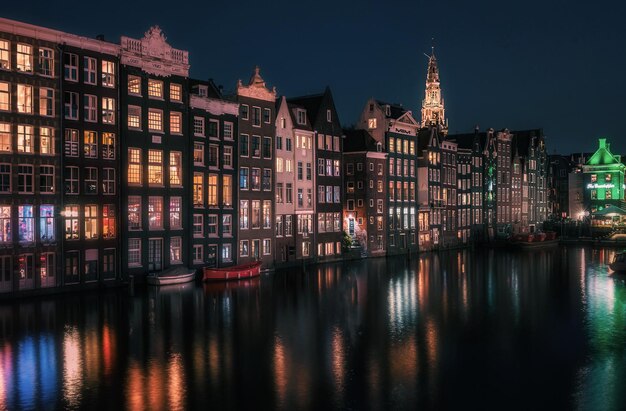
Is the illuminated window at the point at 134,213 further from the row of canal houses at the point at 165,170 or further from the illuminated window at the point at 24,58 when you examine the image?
the illuminated window at the point at 24,58

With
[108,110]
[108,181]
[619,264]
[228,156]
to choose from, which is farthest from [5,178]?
[619,264]

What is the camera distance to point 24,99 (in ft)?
176

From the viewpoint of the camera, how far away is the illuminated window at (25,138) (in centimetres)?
5309

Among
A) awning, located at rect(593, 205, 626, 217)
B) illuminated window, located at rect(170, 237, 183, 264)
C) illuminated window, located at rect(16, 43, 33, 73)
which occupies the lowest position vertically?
illuminated window, located at rect(170, 237, 183, 264)

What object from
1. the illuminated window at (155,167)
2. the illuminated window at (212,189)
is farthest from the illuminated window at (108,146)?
the illuminated window at (212,189)

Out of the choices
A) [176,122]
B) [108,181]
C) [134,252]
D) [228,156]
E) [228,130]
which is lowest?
[134,252]

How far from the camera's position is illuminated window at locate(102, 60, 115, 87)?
2315 inches

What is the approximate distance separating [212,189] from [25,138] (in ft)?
66.3

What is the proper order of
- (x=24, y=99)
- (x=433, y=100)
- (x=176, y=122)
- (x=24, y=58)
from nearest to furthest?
(x=24, y=58) < (x=24, y=99) < (x=176, y=122) < (x=433, y=100)

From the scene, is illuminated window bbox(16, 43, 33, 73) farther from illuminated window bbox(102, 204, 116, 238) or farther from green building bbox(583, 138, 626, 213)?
green building bbox(583, 138, 626, 213)

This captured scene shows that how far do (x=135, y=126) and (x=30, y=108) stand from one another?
9821 mm

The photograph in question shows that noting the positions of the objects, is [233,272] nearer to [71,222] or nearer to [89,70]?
[71,222]

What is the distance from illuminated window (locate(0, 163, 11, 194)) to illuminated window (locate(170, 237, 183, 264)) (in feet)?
53.9

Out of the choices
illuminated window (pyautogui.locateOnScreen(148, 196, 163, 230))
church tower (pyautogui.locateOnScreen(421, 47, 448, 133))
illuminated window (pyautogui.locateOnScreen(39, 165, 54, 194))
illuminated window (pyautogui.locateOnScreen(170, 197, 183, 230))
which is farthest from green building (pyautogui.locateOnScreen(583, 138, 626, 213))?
illuminated window (pyautogui.locateOnScreen(39, 165, 54, 194))
